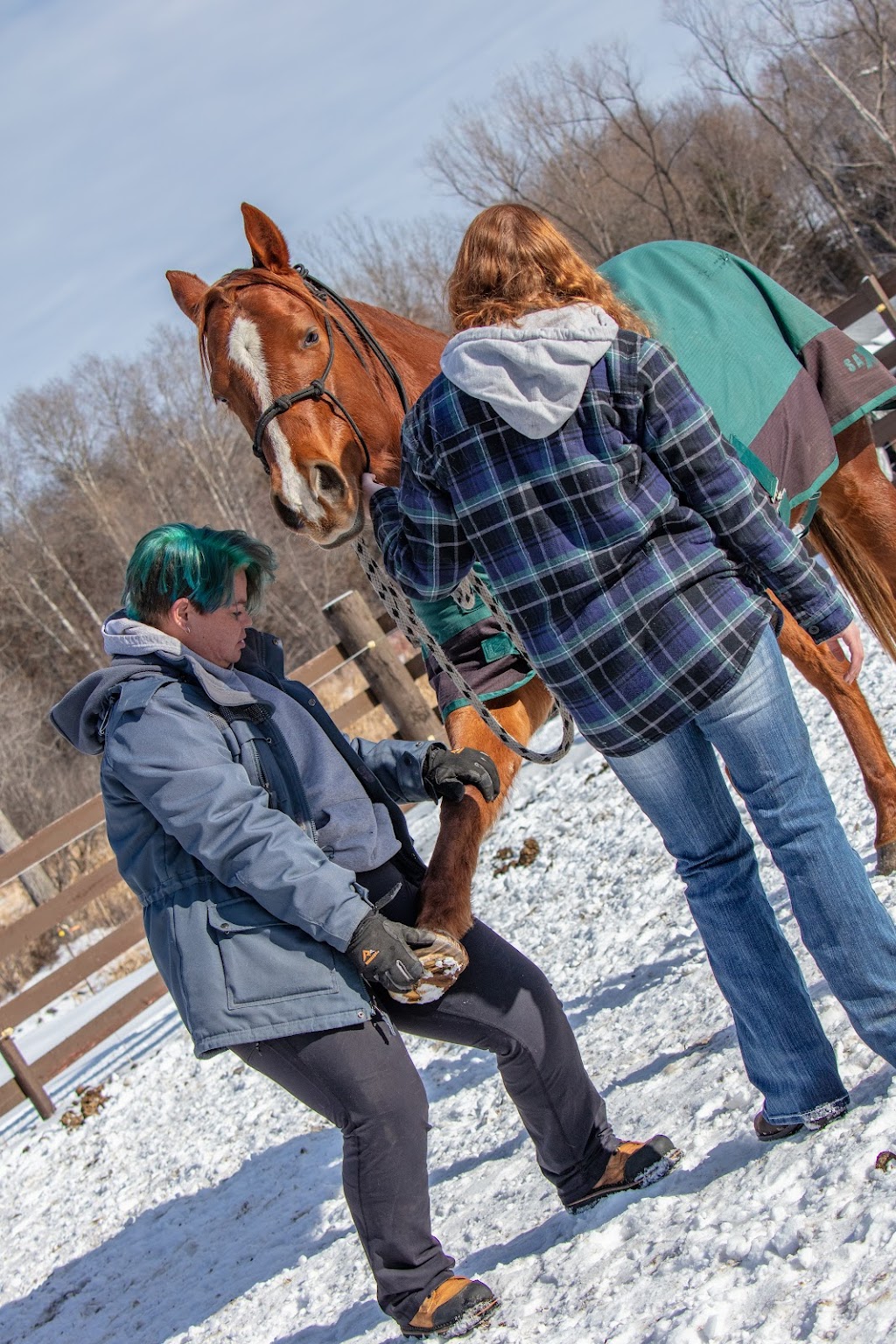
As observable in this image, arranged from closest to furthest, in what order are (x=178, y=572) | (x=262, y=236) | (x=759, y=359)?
(x=178, y=572) < (x=262, y=236) < (x=759, y=359)

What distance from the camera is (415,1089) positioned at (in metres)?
2.25

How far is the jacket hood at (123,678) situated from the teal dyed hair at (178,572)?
0.06m

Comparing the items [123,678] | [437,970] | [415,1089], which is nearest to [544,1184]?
[415,1089]

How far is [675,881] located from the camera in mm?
4285

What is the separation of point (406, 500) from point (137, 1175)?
3.58 m

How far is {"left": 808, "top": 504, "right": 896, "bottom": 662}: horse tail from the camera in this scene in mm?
3436

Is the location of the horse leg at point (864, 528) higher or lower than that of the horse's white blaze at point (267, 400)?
lower

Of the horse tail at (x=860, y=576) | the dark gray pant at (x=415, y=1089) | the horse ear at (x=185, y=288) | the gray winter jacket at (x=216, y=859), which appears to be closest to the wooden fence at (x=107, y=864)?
the horse ear at (x=185, y=288)

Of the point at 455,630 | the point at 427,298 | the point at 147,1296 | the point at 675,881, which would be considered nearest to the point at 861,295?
the point at 675,881

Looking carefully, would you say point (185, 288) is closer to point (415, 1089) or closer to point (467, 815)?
point (467, 815)

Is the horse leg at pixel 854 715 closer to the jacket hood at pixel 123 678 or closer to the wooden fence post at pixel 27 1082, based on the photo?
the jacket hood at pixel 123 678

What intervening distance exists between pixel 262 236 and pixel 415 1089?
217cm

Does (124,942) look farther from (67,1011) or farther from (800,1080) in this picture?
(800,1080)

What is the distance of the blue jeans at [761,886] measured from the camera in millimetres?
1942
